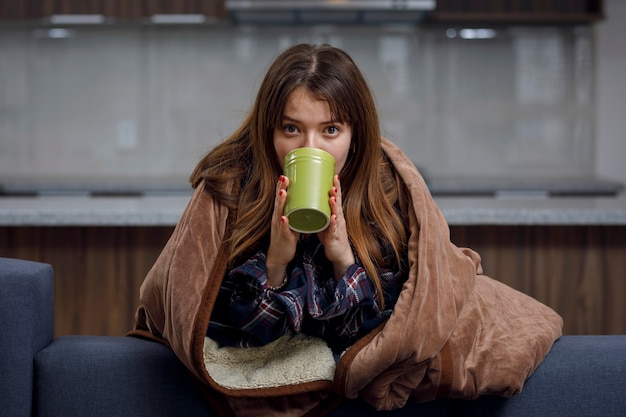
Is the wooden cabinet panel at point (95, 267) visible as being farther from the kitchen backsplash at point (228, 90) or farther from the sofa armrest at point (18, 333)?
the kitchen backsplash at point (228, 90)

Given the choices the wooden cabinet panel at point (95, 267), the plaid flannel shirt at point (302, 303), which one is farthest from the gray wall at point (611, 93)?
the plaid flannel shirt at point (302, 303)

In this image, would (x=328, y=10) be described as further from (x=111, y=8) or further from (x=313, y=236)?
(x=313, y=236)

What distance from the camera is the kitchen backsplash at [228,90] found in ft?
13.9

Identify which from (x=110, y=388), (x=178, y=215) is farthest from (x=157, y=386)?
(x=178, y=215)

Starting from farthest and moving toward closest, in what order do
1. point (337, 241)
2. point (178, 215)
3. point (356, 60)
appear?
point (356, 60)
point (178, 215)
point (337, 241)

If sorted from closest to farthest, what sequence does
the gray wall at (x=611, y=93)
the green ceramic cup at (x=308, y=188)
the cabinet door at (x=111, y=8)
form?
1. the green ceramic cup at (x=308, y=188)
2. the cabinet door at (x=111, y=8)
3. the gray wall at (x=611, y=93)

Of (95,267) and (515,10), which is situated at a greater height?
(515,10)

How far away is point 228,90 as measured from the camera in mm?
4270

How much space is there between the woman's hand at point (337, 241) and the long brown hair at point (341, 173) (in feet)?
0.12

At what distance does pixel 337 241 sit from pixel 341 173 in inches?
6.9

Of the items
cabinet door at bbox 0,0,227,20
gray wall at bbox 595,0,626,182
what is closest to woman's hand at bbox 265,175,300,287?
cabinet door at bbox 0,0,227,20

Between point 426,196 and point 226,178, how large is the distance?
0.33 meters

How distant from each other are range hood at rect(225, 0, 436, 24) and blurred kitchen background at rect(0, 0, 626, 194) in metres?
0.30

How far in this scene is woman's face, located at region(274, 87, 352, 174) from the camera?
1.32 metres
